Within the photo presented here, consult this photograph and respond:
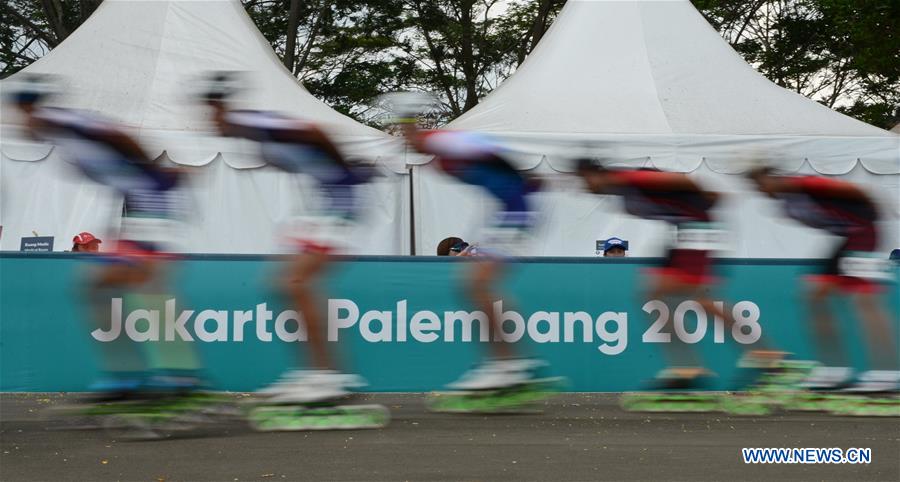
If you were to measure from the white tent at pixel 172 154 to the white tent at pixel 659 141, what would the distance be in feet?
4.40

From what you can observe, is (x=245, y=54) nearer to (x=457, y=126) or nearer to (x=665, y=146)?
(x=457, y=126)

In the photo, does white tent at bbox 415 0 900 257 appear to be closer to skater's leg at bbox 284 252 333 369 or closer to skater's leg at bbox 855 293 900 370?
skater's leg at bbox 855 293 900 370

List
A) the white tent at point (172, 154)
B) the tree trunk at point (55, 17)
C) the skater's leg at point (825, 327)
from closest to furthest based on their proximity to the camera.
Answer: the skater's leg at point (825, 327) < the white tent at point (172, 154) < the tree trunk at point (55, 17)

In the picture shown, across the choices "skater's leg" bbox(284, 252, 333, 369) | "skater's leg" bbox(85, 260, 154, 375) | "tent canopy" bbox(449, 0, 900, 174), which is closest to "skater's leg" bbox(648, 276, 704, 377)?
"skater's leg" bbox(284, 252, 333, 369)

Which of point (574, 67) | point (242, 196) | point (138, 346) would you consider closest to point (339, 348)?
point (138, 346)

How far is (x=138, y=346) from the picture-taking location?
8281mm

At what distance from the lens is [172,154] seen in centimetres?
1385

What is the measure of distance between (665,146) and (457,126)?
9.60ft

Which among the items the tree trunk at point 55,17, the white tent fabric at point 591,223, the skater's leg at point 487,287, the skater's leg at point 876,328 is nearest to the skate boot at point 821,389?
the skater's leg at point 876,328

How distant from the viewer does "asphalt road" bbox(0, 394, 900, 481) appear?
578cm

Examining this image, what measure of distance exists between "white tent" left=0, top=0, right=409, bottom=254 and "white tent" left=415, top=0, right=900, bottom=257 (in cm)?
134

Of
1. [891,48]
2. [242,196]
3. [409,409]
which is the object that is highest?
[891,48]

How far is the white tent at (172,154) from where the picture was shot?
548 inches

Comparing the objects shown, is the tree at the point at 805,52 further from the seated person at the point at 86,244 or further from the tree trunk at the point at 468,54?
the seated person at the point at 86,244
